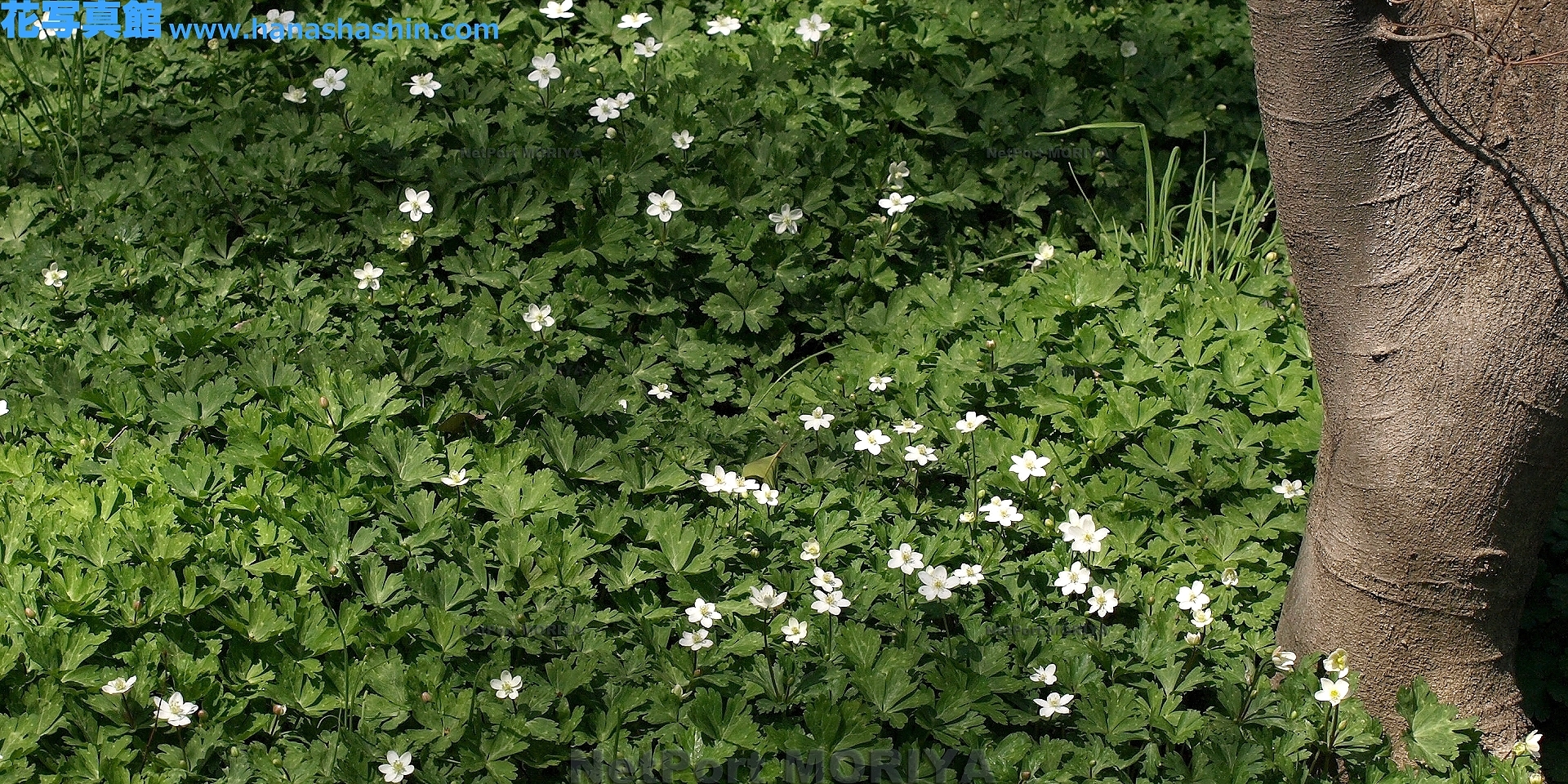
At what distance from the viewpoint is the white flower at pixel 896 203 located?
3750mm

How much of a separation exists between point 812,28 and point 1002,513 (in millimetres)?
2102

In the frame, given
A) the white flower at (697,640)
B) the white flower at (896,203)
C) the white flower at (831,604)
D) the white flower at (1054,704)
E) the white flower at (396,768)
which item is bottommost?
the white flower at (1054,704)

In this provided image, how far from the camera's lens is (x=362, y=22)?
4570 millimetres

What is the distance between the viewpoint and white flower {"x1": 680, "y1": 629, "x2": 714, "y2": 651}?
244cm

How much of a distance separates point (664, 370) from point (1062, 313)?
1144 millimetres

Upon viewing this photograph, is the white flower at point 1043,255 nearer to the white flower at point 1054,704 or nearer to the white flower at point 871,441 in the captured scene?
the white flower at point 871,441

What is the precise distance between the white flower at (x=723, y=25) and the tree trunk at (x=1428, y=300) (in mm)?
2552

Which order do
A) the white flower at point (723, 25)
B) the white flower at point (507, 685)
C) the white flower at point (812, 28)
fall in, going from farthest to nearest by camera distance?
the white flower at point (723, 25) → the white flower at point (812, 28) → the white flower at point (507, 685)

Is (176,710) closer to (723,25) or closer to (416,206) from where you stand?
(416,206)

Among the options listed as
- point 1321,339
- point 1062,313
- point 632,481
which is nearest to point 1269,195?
point 1062,313

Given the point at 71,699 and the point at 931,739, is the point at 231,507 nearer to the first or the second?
the point at 71,699

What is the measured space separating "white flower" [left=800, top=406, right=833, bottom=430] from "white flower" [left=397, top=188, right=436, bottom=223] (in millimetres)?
1357

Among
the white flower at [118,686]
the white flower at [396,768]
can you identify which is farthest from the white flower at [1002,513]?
the white flower at [118,686]

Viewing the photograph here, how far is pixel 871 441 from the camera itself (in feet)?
9.88
